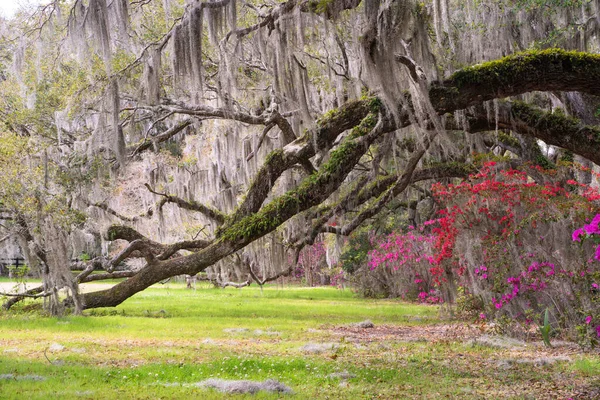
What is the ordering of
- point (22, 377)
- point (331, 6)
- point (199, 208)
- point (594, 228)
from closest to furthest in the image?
point (594, 228), point (22, 377), point (331, 6), point (199, 208)

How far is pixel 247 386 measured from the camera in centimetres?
501

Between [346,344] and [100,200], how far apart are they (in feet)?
25.9

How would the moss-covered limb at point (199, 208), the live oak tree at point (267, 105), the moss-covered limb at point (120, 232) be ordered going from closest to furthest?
1. the live oak tree at point (267, 105)
2. the moss-covered limb at point (120, 232)
3. the moss-covered limb at point (199, 208)

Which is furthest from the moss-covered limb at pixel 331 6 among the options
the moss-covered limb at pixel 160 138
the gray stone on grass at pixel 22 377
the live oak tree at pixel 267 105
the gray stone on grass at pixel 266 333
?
the moss-covered limb at pixel 160 138

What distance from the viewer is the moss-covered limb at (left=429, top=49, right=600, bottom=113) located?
22.2ft

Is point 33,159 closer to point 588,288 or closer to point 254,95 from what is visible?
point 254,95

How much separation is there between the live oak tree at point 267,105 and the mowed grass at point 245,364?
1.21 metres

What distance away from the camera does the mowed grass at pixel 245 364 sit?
5070 mm

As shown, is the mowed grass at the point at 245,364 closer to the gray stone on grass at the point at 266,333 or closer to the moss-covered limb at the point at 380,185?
the gray stone on grass at the point at 266,333

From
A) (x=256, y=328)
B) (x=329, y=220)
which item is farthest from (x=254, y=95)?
(x=256, y=328)

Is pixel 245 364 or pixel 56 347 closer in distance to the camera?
pixel 245 364

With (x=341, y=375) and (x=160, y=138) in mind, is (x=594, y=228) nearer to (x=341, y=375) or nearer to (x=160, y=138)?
(x=341, y=375)

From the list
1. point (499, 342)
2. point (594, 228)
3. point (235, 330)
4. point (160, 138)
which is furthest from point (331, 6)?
point (160, 138)

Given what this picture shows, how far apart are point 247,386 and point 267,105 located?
9.20 metres
